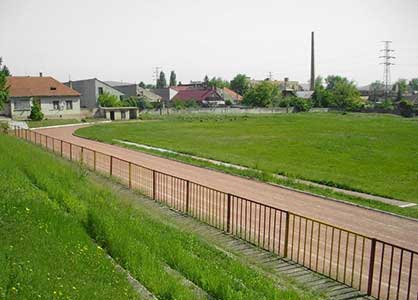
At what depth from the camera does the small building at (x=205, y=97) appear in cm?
10844

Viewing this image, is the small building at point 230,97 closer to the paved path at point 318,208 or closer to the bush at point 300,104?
the bush at point 300,104

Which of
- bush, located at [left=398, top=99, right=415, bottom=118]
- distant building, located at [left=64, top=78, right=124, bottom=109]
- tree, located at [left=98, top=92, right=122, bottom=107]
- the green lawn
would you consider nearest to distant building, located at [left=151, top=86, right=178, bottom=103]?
distant building, located at [left=64, top=78, right=124, bottom=109]

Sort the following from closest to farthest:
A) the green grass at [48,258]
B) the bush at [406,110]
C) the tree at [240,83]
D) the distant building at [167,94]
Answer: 1. the green grass at [48,258]
2. the bush at [406,110]
3. the distant building at [167,94]
4. the tree at [240,83]

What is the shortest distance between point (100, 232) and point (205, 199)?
19.9 ft

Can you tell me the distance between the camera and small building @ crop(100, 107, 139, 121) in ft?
219

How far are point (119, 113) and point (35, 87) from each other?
1273 cm

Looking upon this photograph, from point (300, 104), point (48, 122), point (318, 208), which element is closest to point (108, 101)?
point (48, 122)

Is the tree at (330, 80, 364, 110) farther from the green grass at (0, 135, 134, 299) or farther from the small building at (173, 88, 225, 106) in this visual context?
the green grass at (0, 135, 134, 299)

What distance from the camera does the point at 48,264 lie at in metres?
6.70

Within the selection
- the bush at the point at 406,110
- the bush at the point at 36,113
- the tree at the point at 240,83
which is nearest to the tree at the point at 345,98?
the bush at the point at 406,110

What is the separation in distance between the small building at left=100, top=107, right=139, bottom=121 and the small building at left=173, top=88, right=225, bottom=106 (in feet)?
125

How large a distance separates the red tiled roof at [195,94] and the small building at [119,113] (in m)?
40.1

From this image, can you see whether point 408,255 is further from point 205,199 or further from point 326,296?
point 205,199

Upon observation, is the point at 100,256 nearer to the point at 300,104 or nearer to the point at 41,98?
the point at 41,98
